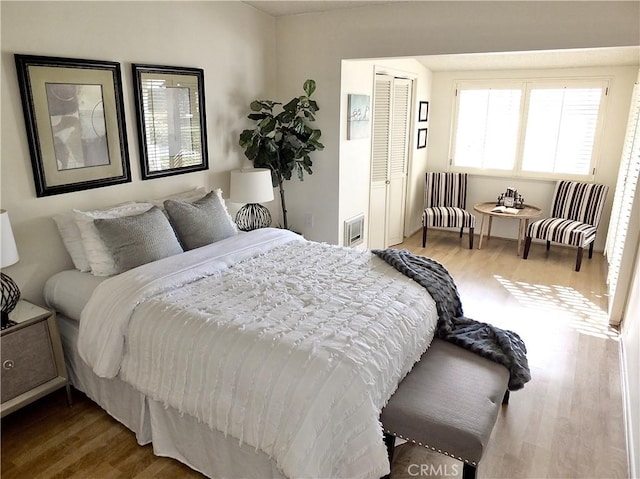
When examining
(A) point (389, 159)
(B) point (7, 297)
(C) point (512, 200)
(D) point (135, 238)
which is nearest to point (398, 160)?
(A) point (389, 159)

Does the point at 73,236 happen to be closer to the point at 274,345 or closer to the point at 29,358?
the point at 29,358

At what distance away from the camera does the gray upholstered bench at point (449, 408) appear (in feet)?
5.89

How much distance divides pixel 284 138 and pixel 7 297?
246 centimetres

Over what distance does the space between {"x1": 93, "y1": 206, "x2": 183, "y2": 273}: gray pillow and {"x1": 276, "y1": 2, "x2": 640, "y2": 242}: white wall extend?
1889mm

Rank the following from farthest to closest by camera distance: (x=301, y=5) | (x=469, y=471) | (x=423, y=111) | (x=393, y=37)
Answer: (x=423, y=111) < (x=301, y=5) < (x=393, y=37) < (x=469, y=471)

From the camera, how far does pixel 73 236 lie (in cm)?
274

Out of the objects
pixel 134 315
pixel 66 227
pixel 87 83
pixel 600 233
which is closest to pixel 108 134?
pixel 87 83

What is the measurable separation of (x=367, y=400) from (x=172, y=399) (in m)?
0.94

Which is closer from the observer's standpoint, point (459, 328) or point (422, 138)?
point (459, 328)

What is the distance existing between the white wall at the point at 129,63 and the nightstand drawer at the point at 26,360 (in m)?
0.43

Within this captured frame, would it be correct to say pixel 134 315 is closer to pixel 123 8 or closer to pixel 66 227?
pixel 66 227

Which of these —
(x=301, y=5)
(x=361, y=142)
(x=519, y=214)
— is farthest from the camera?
(x=519, y=214)

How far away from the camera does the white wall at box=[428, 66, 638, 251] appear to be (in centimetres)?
510

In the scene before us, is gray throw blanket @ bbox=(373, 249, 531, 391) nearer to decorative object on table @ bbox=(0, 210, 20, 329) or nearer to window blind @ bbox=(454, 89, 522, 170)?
decorative object on table @ bbox=(0, 210, 20, 329)
